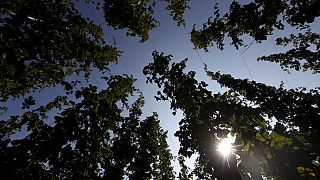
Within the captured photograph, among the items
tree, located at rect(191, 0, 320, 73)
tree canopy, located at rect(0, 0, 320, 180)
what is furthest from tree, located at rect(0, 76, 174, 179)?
tree, located at rect(191, 0, 320, 73)

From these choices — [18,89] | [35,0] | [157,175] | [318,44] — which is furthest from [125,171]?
[318,44]

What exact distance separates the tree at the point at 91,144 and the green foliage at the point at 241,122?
12.0 feet

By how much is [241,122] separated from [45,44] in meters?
12.4

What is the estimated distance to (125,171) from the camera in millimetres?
17531

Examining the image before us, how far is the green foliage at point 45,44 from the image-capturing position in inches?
505

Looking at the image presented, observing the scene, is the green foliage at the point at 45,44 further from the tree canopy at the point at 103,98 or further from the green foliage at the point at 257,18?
the green foliage at the point at 257,18

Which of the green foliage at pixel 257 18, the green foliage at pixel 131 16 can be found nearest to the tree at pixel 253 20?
the green foliage at pixel 257 18

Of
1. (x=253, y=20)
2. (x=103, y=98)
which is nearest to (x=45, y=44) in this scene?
(x=103, y=98)

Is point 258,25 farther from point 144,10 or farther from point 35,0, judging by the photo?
point 35,0

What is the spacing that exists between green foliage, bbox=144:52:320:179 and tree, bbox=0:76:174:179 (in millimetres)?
3658

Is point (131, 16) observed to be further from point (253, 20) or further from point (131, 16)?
point (253, 20)

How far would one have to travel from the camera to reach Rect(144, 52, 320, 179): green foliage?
689 centimetres

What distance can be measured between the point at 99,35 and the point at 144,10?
3940 millimetres

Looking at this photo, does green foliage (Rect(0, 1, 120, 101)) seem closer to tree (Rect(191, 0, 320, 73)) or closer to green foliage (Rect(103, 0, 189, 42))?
green foliage (Rect(103, 0, 189, 42))
